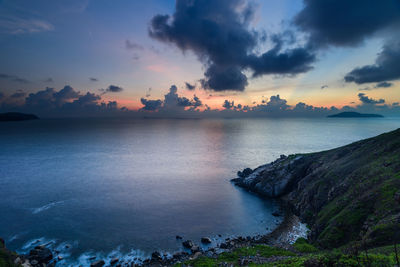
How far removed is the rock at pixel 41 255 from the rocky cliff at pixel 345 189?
4756 centimetres

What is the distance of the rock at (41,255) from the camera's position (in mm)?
33750

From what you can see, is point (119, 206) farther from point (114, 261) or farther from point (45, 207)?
point (114, 261)

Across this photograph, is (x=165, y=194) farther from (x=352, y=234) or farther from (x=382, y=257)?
(x=382, y=257)

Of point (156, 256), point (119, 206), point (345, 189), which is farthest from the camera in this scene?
point (119, 206)

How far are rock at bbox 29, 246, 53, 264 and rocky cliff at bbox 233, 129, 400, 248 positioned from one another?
47.6m

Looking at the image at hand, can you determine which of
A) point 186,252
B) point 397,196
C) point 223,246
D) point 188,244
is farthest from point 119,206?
point 397,196

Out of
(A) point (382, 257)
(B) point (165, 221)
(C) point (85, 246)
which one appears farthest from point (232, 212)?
(A) point (382, 257)

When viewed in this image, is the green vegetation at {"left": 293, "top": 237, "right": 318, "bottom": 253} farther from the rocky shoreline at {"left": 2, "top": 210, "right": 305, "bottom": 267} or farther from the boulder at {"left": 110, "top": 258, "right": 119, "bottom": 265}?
the boulder at {"left": 110, "top": 258, "right": 119, "bottom": 265}

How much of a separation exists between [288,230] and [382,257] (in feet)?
92.8

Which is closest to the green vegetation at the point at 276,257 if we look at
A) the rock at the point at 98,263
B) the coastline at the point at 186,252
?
the coastline at the point at 186,252

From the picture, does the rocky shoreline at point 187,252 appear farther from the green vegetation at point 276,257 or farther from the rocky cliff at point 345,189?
the rocky cliff at point 345,189

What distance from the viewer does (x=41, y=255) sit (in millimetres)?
34344

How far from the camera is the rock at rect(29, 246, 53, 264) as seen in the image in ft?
111

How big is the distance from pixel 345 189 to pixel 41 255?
6174cm
